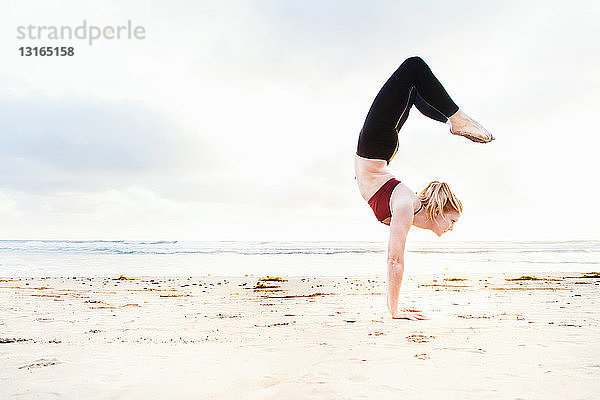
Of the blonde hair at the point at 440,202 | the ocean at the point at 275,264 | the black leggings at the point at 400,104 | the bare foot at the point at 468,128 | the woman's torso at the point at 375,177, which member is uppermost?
the black leggings at the point at 400,104

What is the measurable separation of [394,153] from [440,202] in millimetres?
649

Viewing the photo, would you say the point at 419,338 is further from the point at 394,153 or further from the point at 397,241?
the point at 394,153

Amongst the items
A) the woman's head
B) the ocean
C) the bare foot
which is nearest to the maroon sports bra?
the woman's head

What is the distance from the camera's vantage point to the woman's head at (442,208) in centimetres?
414

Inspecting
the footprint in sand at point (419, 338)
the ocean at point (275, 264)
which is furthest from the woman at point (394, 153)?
the ocean at point (275, 264)

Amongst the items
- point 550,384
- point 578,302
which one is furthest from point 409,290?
point 550,384

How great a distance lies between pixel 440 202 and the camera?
13.6 feet

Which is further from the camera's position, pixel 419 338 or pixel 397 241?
pixel 397 241

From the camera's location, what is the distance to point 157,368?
304 cm

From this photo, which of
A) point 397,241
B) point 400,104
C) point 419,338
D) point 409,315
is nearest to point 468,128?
point 400,104

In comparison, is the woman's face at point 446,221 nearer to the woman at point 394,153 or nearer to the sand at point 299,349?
the woman at point 394,153

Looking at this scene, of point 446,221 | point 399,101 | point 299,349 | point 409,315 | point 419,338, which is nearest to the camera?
point 299,349

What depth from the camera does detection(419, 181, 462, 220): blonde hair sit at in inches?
163

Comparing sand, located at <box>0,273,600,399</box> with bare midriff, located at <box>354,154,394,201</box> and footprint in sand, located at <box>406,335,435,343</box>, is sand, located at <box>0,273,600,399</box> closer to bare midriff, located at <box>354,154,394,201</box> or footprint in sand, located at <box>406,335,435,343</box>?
footprint in sand, located at <box>406,335,435,343</box>
